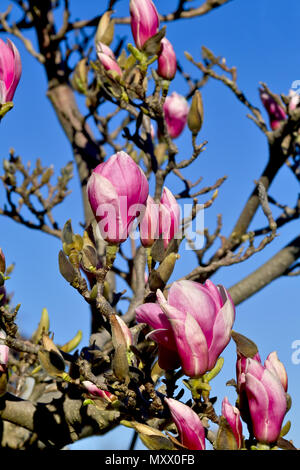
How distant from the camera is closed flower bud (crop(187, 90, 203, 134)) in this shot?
148 cm

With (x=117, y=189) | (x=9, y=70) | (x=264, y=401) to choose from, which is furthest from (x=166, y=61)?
(x=264, y=401)

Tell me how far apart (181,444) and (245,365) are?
0.58 feet

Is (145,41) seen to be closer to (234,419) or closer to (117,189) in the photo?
(117,189)

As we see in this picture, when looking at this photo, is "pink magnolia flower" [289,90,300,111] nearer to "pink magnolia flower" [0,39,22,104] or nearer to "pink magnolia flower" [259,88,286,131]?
"pink magnolia flower" [259,88,286,131]

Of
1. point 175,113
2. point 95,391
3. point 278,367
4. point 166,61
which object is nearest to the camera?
point 278,367

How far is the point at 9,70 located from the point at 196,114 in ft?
2.05

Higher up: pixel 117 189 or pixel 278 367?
pixel 117 189

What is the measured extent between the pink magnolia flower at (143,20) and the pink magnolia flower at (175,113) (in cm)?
108

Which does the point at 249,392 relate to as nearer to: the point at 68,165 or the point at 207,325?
the point at 207,325

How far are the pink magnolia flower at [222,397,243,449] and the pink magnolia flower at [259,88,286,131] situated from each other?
203cm

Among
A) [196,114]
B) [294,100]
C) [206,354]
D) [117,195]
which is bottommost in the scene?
[206,354]

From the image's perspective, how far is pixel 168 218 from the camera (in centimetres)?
113

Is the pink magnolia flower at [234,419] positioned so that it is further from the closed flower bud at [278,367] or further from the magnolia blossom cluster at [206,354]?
the closed flower bud at [278,367]

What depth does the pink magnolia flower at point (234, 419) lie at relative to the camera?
0.85 m
